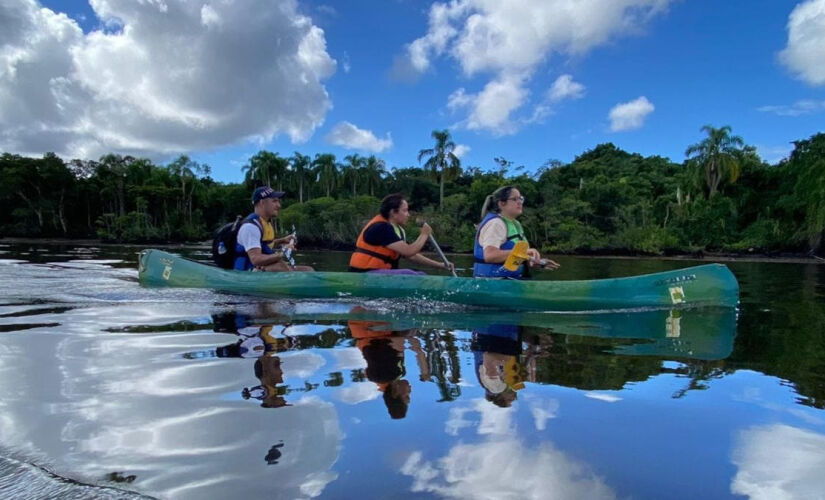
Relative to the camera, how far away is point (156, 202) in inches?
2224

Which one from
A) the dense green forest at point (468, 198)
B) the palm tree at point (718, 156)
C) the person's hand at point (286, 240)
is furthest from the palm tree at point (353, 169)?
the person's hand at point (286, 240)

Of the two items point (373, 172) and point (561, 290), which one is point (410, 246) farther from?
point (373, 172)

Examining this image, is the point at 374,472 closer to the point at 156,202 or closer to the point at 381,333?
the point at 381,333

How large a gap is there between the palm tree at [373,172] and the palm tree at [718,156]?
2970cm

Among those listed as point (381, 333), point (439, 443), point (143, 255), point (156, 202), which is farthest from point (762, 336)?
point (156, 202)

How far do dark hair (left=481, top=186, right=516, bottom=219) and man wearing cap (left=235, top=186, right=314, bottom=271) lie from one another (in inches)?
110

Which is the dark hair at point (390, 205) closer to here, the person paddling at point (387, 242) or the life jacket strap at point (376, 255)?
the person paddling at point (387, 242)

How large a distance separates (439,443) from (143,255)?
7783 mm

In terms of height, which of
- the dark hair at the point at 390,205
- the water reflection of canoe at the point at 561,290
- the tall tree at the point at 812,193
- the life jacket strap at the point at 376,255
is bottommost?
the water reflection of canoe at the point at 561,290

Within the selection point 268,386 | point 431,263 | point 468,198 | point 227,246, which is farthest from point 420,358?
point 468,198

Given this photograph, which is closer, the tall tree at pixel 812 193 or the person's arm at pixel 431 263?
the person's arm at pixel 431 263

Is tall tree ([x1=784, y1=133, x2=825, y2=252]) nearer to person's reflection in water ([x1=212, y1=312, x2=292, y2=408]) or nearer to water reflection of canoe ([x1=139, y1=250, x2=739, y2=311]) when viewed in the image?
water reflection of canoe ([x1=139, y1=250, x2=739, y2=311])

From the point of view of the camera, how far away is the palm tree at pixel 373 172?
56.8 metres

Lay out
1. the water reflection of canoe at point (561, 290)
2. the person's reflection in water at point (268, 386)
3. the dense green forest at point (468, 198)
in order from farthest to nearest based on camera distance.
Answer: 1. the dense green forest at point (468, 198)
2. the water reflection of canoe at point (561, 290)
3. the person's reflection in water at point (268, 386)
